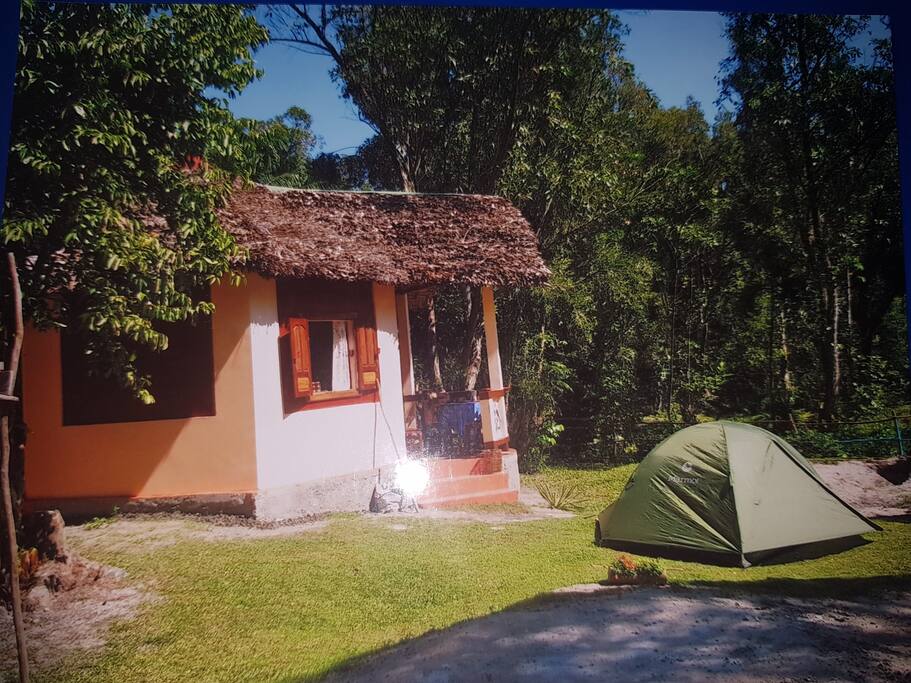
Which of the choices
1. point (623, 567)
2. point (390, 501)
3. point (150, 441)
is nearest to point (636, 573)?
point (623, 567)

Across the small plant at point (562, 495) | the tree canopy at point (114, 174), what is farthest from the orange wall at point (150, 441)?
the small plant at point (562, 495)

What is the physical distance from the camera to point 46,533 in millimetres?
2029

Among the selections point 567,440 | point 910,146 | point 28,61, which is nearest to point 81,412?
point 28,61

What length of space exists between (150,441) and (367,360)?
35.4 inches

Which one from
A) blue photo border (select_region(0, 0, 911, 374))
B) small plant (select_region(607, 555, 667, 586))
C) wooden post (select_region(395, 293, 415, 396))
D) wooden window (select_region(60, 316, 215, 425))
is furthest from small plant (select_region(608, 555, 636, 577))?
wooden window (select_region(60, 316, 215, 425))

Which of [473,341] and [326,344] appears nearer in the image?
[473,341]

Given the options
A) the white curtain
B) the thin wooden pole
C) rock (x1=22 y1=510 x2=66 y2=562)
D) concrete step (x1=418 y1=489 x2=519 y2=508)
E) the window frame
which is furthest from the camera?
the white curtain

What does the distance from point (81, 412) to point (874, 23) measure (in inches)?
139

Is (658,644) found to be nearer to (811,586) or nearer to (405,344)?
(811,586)

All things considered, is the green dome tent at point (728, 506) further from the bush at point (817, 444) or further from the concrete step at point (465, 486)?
the concrete step at point (465, 486)

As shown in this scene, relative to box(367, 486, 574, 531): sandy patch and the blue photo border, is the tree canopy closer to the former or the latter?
the blue photo border

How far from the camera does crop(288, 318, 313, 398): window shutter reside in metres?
2.46

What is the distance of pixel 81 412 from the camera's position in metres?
2.11

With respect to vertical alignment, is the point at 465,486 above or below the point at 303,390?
below
